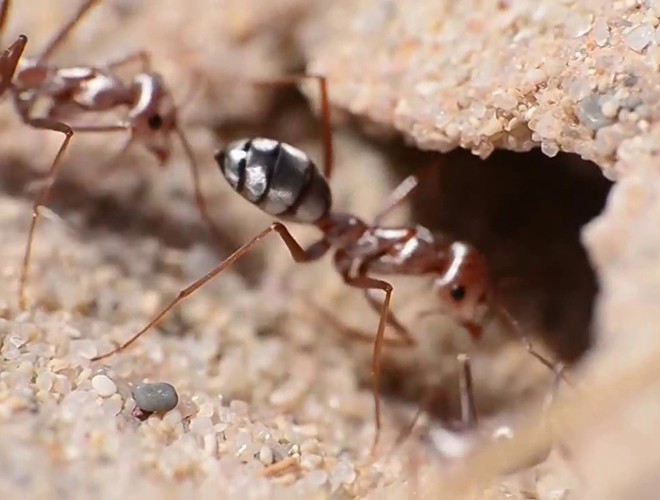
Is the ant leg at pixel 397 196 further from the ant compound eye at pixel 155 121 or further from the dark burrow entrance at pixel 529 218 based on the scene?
the ant compound eye at pixel 155 121

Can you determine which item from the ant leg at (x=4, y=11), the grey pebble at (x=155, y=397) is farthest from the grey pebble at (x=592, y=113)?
the ant leg at (x=4, y=11)

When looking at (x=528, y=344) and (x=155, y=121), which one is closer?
(x=528, y=344)

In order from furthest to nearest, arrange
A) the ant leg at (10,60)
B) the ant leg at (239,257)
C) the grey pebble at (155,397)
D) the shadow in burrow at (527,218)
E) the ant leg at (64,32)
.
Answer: the shadow in burrow at (527,218) < the ant leg at (64,32) < the ant leg at (10,60) < the ant leg at (239,257) < the grey pebble at (155,397)

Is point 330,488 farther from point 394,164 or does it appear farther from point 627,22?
point 394,164

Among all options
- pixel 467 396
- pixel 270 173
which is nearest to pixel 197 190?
pixel 270 173

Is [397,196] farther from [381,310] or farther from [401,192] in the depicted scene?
[381,310]

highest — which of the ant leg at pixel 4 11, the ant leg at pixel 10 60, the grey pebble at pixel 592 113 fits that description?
the grey pebble at pixel 592 113

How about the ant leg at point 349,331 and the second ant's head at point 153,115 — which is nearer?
the ant leg at point 349,331

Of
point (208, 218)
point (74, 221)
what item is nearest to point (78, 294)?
point (74, 221)
